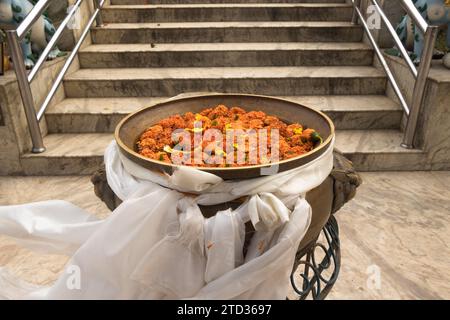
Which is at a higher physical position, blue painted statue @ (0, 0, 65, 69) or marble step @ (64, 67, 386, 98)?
blue painted statue @ (0, 0, 65, 69)

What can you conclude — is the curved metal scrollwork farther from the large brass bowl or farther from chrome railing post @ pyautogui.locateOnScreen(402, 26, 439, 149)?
chrome railing post @ pyautogui.locateOnScreen(402, 26, 439, 149)

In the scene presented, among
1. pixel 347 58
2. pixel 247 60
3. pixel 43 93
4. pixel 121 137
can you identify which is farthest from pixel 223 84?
pixel 121 137

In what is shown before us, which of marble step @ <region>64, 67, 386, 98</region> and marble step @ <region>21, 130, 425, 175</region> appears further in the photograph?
marble step @ <region>64, 67, 386, 98</region>

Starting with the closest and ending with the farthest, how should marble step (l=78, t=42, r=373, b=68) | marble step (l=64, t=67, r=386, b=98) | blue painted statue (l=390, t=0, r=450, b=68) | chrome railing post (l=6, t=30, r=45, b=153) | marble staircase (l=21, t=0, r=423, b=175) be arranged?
1. chrome railing post (l=6, t=30, r=45, b=153)
2. blue painted statue (l=390, t=0, r=450, b=68)
3. marble staircase (l=21, t=0, r=423, b=175)
4. marble step (l=64, t=67, r=386, b=98)
5. marble step (l=78, t=42, r=373, b=68)

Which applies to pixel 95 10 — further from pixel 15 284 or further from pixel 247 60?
pixel 15 284

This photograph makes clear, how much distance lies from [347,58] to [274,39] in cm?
77

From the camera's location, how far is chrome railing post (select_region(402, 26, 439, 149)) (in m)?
2.43

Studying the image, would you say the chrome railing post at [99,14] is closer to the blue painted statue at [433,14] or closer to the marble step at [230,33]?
the marble step at [230,33]

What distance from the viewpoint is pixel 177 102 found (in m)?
1.55

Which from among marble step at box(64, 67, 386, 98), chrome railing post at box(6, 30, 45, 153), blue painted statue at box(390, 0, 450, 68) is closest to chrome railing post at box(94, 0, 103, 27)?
marble step at box(64, 67, 386, 98)

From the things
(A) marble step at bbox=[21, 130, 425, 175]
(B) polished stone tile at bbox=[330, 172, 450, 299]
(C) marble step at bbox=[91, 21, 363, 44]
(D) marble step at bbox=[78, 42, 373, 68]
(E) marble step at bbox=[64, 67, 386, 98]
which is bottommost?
(B) polished stone tile at bbox=[330, 172, 450, 299]

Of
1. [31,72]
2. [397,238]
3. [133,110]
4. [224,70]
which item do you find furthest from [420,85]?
[31,72]

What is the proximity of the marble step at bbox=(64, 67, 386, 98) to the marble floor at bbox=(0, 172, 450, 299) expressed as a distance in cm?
94

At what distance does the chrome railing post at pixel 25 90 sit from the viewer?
2.38m
